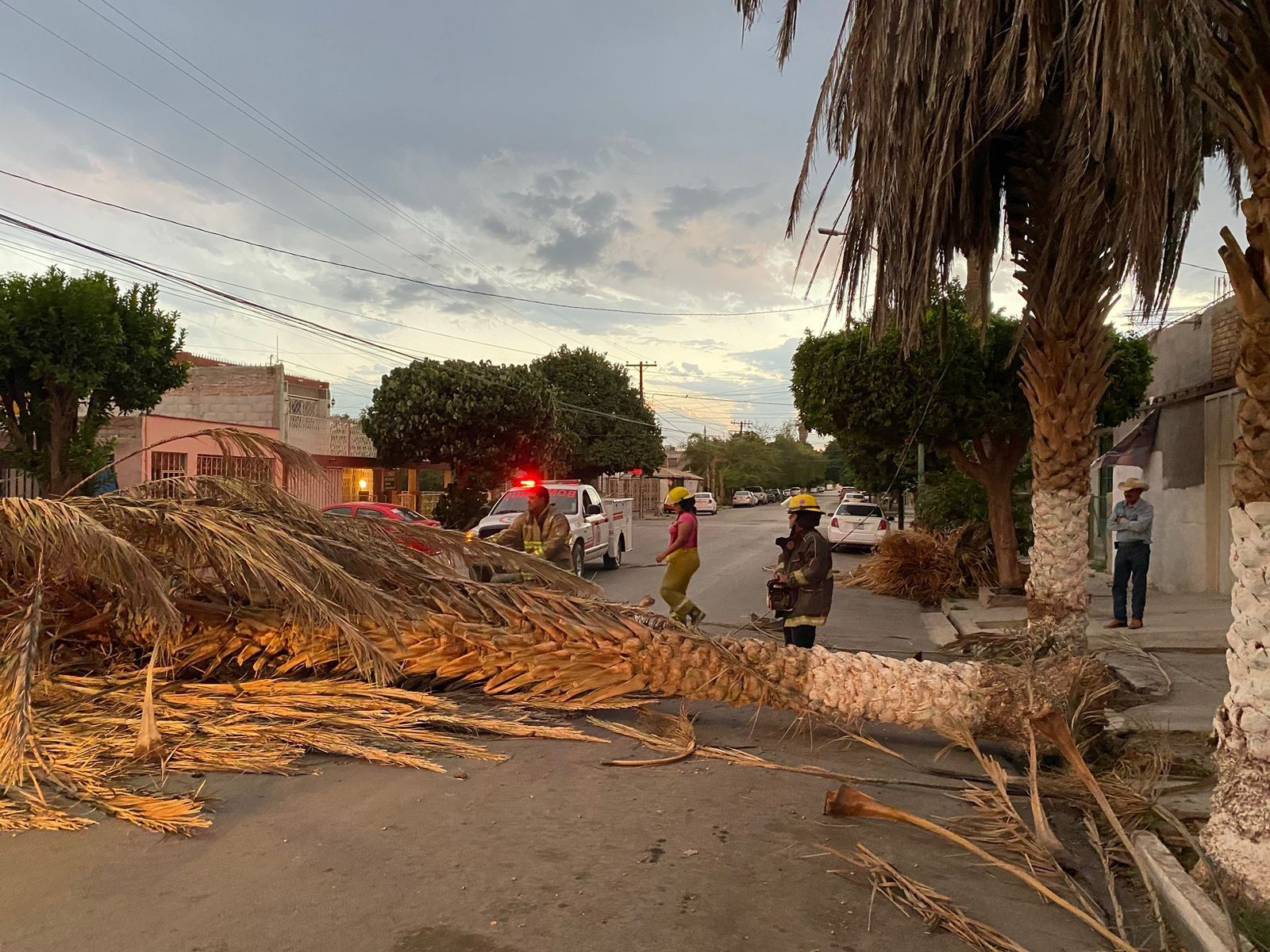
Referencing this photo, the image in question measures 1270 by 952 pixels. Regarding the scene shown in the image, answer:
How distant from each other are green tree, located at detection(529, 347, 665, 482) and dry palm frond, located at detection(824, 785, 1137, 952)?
43.2 metres

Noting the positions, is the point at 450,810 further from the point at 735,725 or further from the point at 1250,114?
the point at 1250,114

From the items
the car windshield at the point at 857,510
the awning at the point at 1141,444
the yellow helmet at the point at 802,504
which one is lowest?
the car windshield at the point at 857,510

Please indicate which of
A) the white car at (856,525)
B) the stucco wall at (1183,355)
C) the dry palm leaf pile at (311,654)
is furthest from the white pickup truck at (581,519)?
the dry palm leaf pile at (311,654)

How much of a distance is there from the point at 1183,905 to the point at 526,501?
570 inches

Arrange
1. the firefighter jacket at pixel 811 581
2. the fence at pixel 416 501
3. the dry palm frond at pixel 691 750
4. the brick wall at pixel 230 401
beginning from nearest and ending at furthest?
the dry palm frond at pixel 691 750, the firefighter jacket at pixel 811 581, the brick wall at pixel 230 401, the fence at pixel 416 501

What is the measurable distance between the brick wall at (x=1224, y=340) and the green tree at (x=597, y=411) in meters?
36.0

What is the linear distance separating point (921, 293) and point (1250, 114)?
2.89 m

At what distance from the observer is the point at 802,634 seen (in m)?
7.07

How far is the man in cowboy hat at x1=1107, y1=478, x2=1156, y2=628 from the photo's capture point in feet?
33.8

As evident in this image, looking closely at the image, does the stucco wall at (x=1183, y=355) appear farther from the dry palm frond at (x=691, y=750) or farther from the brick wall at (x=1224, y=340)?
the dry palm frond at (x=691, y=750)

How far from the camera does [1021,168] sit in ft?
24.7

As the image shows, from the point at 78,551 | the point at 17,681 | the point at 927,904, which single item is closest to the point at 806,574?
the point at 927,904

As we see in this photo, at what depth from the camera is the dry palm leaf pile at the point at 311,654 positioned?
4910 millimetres

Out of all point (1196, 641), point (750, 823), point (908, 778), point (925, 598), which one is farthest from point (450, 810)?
point (925, 598)
